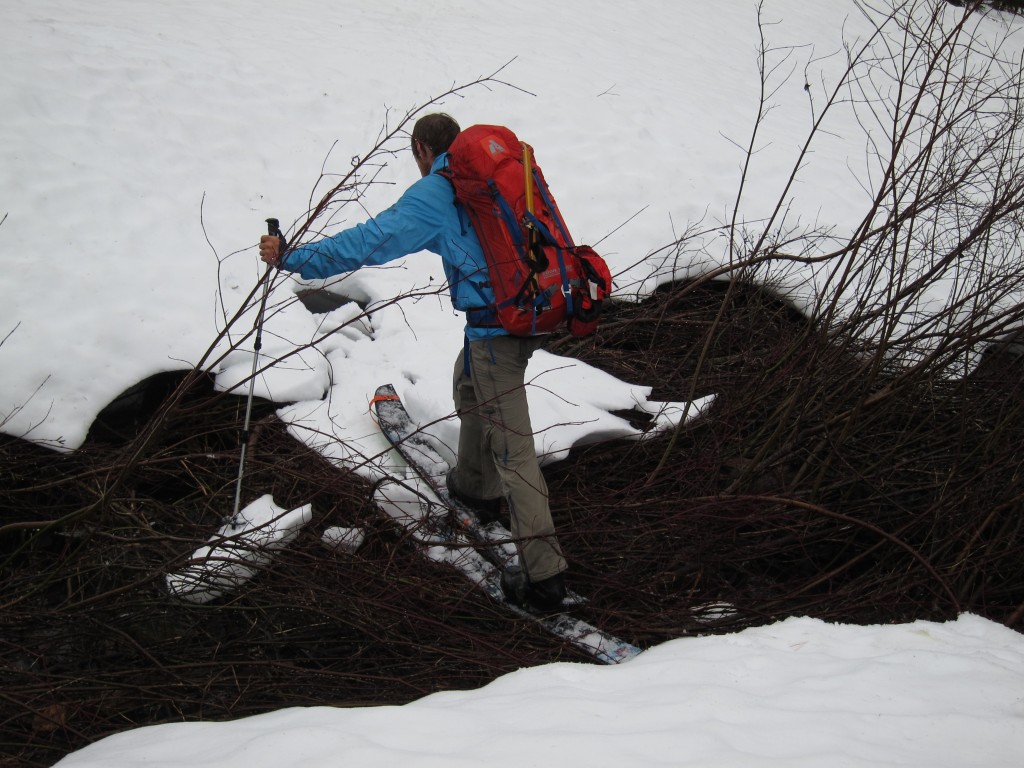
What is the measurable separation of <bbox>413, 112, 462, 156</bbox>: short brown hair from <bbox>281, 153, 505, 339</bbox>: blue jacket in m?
0.17

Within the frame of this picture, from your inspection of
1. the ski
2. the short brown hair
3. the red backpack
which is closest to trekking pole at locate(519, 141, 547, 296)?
the red backpack

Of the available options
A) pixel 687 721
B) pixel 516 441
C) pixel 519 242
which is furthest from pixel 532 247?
pixel 687 721

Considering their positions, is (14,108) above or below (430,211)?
above

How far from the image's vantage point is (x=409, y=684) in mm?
2951

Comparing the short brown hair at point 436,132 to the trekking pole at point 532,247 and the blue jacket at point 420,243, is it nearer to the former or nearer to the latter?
the blue jacket at point 420,243

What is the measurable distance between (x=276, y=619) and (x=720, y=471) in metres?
2.55

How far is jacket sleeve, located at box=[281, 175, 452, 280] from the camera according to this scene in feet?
9.85

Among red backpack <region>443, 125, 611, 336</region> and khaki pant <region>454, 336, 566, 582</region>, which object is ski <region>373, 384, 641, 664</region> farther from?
red backpack <region>443, 125, 611, 336</region>

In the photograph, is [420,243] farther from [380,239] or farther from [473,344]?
[473,344]

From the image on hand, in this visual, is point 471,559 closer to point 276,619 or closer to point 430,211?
point 276,619

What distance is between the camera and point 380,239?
9.86ft

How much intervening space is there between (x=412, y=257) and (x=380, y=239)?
11.1ft

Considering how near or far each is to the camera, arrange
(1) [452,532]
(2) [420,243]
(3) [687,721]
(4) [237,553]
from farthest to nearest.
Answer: (1) [452,532]
(4) [237,553]
(2) [420,243]
(3) [687,721]

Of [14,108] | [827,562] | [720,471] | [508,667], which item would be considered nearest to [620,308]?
[720,471]
